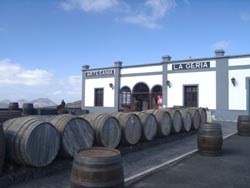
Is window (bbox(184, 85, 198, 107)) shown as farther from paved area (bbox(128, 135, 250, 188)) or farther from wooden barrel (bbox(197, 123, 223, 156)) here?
wooden barrel (bbox(197, 123, 223, 156))

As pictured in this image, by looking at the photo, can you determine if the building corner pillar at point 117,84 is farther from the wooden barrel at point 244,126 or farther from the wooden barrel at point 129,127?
the wooden barrel at point 129,127

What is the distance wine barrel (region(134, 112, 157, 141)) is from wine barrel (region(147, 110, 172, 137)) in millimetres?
515

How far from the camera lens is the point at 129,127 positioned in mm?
8789

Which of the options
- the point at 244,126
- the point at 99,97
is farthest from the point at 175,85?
the point at 244,126

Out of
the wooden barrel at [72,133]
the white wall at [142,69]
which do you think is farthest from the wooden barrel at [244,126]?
the white wall at [142,69]

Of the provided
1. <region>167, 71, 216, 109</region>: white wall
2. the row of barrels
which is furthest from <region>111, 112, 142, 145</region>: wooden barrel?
<region>167, 71, 216, 109</region>: white wall

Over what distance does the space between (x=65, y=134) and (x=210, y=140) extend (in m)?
4.44

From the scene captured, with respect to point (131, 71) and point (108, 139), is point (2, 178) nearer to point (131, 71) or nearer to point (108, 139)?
point (108, 139)

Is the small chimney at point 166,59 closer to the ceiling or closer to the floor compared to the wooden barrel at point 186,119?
closer to the ceiling

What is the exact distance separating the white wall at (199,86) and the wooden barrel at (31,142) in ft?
60.7

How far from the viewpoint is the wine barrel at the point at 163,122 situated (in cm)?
1062

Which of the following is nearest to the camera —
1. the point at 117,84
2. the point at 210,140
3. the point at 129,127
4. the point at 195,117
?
the point at 210,140

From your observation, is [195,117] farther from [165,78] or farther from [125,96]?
[125,96]

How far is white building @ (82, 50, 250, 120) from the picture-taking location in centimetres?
2159
